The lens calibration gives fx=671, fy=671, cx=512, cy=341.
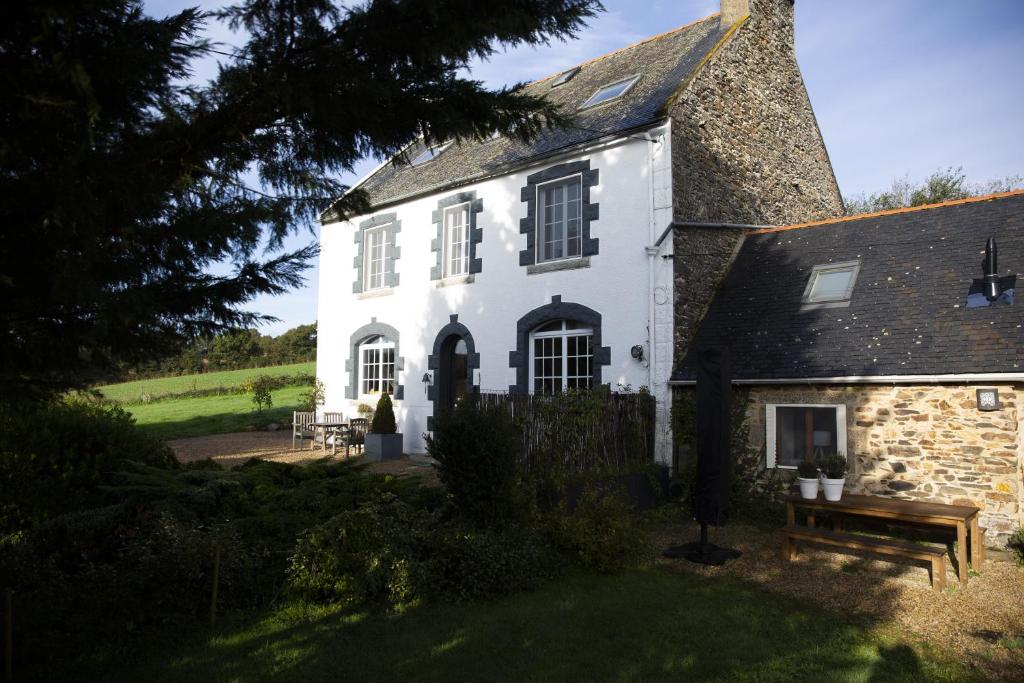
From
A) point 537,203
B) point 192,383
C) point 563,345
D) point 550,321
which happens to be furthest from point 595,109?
point 192,383

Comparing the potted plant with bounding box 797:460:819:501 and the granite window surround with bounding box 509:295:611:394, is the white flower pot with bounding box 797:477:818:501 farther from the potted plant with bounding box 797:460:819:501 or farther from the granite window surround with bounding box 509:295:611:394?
the granite window surround with bounding box 509:295:611:394

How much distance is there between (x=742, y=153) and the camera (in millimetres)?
12242

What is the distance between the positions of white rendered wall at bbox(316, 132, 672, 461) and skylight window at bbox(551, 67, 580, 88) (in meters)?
4.38

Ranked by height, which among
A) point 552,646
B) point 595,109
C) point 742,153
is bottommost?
point 552,646

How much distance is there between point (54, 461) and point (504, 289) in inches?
302

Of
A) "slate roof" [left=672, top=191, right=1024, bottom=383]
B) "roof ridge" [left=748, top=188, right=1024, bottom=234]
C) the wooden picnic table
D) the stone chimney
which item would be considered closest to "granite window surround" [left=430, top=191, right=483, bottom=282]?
"slate roof" [left=672, top=191, right=1024, bottom=383]

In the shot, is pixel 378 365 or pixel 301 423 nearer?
pixel 378 365

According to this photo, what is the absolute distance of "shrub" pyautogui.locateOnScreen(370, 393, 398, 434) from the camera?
556 inches

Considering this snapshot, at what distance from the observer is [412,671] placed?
439 cm

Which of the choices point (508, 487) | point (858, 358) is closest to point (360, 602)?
point (508, 487)

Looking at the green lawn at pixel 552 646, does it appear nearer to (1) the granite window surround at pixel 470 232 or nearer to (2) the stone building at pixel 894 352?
(2) the stone building at pixel 894 352

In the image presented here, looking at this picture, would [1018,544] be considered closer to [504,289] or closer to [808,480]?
[808,480]

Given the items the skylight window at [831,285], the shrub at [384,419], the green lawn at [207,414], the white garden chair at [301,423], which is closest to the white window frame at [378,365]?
the shrub at [384,419]

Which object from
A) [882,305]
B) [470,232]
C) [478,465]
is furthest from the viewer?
[470,232]
